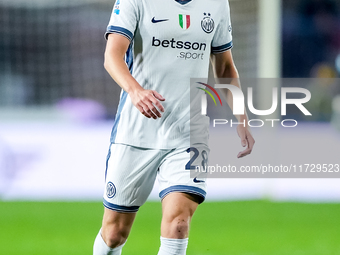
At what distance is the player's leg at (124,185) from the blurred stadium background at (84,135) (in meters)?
3.24

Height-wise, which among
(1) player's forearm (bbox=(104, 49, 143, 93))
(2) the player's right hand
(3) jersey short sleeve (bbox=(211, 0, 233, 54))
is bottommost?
(2) the player's right hand

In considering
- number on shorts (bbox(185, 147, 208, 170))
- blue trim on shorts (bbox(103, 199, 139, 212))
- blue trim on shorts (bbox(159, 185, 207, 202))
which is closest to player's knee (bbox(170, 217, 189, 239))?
blue trim on shorts (bbox(159, 185, 207, 202))

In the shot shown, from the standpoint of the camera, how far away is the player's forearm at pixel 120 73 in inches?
126

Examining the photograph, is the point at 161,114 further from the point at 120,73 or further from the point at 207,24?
the point at 207,24

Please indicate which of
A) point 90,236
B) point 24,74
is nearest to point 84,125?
point 24,74

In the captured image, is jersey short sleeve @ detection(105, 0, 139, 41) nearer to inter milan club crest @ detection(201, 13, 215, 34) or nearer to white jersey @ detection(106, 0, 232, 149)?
white jersey @ detection(106, 0, 232, 149)

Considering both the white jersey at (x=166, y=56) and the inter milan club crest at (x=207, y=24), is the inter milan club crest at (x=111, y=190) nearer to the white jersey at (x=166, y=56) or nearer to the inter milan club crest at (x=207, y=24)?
the white jersey at (x=166, y=56)

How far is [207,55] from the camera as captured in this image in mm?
3709

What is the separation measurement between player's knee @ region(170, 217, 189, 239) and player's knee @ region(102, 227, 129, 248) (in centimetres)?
53

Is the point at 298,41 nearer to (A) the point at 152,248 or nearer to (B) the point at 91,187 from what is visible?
(B) the point at 91,187

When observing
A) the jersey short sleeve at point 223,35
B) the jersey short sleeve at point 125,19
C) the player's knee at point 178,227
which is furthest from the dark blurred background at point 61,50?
the player's knee at point 178,227

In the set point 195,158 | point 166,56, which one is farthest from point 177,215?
point 166,56

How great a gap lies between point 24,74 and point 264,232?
5.31 m

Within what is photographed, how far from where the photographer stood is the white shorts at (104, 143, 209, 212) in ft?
11.6
